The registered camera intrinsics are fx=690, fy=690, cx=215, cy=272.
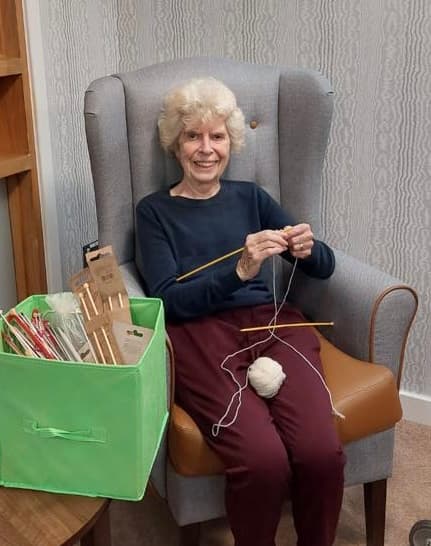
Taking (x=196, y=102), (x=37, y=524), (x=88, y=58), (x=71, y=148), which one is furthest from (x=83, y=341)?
(x=88, y=58)

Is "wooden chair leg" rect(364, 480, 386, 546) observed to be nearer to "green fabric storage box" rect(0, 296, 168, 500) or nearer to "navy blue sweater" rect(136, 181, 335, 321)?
"navy blue sweater" rect(136, 181, 335, 321)

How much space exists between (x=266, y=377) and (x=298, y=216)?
2.00 ft

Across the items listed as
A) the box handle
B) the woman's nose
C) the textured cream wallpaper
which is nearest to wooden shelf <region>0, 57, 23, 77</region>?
the textured cream wallpaper

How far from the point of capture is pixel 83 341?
45.5 inches

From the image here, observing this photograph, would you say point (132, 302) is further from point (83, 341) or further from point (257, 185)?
point (257, 185)

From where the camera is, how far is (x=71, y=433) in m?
1.03

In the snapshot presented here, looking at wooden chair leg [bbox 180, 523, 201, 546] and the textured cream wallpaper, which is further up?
the textured cream wallpaper

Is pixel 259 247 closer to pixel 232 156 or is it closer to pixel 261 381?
pixel 261 381

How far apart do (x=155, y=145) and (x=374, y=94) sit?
0.63 m

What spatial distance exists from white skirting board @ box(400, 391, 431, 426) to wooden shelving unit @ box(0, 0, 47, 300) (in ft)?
3.87

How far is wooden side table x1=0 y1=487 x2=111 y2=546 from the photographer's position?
0.98 metres

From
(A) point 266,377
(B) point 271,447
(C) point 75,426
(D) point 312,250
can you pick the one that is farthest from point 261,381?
(C) point 75,426

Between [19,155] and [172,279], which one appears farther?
[19,155]

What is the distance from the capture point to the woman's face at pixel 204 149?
5.35ft
